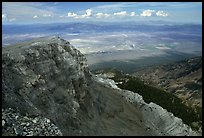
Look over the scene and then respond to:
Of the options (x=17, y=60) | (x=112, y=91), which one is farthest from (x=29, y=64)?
(x=112, y=91)

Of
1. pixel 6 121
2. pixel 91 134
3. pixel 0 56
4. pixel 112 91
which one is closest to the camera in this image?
pixel 6 121

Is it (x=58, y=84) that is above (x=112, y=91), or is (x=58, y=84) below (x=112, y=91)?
above

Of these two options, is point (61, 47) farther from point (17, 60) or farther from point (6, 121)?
point (6, 121)

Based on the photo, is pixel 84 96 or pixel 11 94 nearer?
pixel 11 94

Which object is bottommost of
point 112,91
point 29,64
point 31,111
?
point 112,91

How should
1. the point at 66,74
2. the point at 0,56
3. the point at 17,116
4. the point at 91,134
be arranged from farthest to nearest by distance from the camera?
1. the point at 66,74
2. the point at 91,134
3. the point at 0,56
4. the point at 17,116

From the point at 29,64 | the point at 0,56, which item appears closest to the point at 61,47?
the point at 29,64

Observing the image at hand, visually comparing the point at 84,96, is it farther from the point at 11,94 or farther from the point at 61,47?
the point at 11,94
